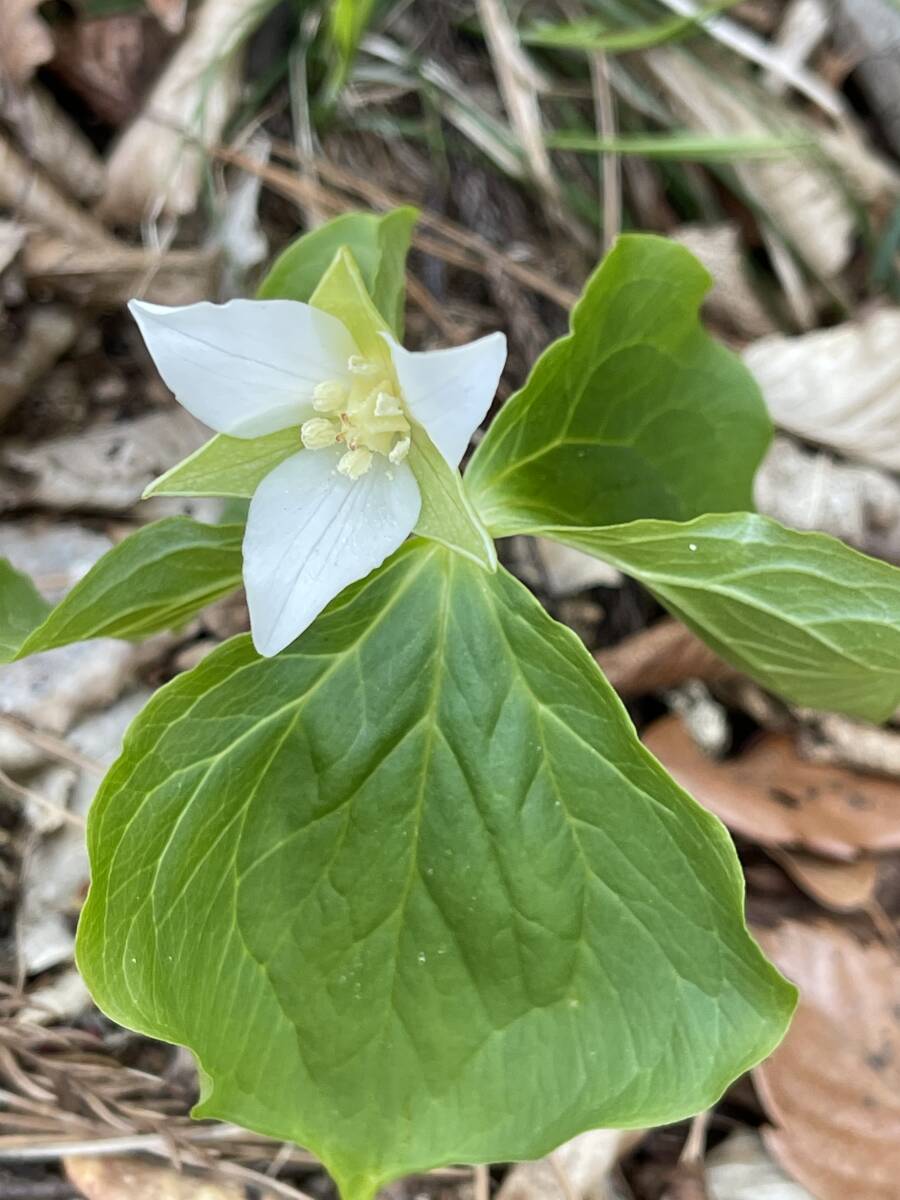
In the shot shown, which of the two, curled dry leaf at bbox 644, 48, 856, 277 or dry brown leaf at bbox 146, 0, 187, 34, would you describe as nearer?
dry brown leaf at bbox 146, 0, 187, 34

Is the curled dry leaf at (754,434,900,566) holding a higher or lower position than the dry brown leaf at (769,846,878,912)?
higher

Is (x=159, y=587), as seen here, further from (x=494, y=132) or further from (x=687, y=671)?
(x=494, y=132)

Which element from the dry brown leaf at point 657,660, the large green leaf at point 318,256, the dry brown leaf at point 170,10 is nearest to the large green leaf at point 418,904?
the large green leaf at point 318,256

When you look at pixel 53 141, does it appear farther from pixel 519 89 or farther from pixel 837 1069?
pixel 837 1069

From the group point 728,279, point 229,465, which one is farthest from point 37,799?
point 728,279

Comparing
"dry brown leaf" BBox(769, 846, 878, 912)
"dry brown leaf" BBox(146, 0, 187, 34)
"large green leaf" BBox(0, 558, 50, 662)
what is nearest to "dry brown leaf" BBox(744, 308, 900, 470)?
"dry brown leaf" BBox(769, 846, 878, 912)

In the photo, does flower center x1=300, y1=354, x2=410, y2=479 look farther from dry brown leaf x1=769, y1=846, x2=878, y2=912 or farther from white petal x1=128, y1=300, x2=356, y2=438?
dry brown leaf x1=769, y1=846, x2=878, y2=912

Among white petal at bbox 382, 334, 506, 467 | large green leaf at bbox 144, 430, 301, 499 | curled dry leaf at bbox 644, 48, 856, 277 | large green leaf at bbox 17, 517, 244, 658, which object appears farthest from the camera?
curled dry leaf at bbox 644, 48, 856, 277

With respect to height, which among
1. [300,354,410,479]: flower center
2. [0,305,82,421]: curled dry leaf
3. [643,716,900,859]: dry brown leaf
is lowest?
[643,716,900,859]: dry brown leaf
